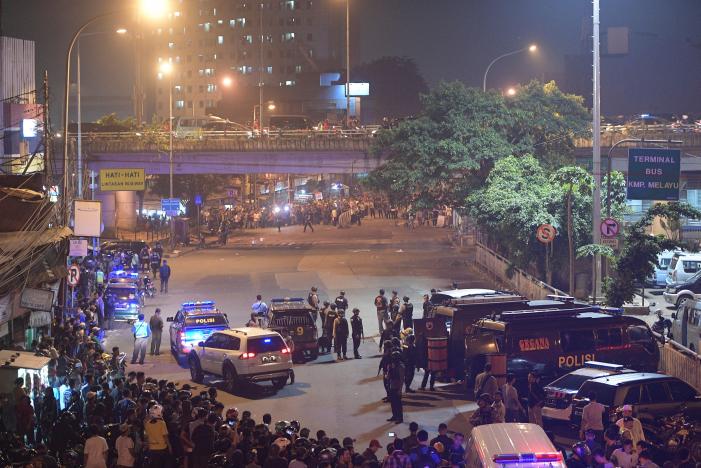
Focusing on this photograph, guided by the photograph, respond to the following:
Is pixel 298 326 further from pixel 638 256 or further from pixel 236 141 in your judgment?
pixel 236 141

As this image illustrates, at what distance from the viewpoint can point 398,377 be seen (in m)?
18.0

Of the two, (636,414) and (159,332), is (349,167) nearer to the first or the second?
(159,332)

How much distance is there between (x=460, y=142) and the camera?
47031 millimetres

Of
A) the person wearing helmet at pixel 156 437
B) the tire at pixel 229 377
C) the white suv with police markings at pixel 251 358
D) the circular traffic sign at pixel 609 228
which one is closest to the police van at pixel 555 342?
the white suv with police markings at pixel 251 358

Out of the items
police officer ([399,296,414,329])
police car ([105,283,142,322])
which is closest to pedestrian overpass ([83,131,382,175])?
police car ([105,283,142,322])

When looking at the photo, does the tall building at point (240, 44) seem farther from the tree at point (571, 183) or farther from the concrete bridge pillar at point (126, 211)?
the tree at point (571, 183)

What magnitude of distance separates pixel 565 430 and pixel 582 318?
175 inches

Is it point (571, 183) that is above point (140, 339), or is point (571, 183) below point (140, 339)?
above

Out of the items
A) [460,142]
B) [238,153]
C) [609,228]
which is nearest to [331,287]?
[460,142]

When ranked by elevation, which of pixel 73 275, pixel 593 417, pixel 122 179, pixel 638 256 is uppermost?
pixel 122 179

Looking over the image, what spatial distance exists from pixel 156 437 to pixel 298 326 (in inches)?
465

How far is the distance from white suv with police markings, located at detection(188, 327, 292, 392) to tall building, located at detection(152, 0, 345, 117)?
477 ft

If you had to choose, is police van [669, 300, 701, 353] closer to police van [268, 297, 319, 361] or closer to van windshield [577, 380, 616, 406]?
van windshield [577, 380, 616, 406]

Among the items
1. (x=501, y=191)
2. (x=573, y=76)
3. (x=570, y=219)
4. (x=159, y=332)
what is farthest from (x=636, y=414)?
(x=573, y=76)
